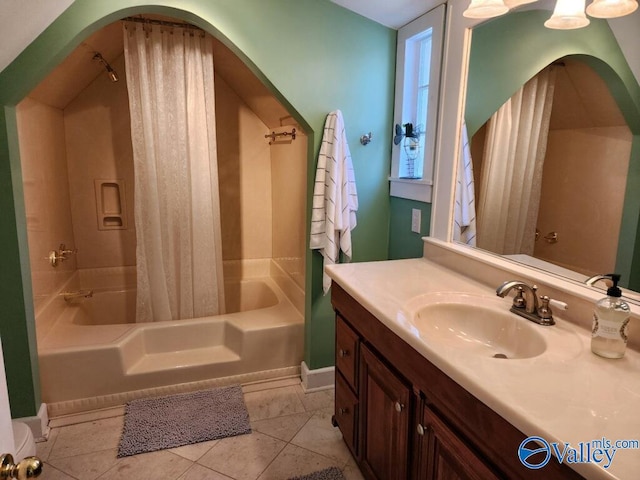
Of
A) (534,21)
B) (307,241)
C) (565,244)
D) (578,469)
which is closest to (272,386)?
(307,241)

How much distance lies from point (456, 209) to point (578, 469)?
131 centimetres

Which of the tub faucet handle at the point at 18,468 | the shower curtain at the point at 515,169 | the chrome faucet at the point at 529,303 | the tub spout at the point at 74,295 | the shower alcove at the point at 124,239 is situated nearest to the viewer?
the tub faucet handle at the point at 18,468

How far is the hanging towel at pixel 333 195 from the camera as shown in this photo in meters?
2.09

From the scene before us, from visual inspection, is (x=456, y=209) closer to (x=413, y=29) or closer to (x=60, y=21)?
(x=413, y=29)

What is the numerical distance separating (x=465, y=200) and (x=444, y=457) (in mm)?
1091

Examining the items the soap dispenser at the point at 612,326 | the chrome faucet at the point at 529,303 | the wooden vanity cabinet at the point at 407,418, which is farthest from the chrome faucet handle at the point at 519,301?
the wooden vanity cabinet at the point at 407,418

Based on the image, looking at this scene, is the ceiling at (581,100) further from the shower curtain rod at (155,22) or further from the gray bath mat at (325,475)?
the shower curtain rod at (155,22)

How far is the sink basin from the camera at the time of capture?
1237 mm

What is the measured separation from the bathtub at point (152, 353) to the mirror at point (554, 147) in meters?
1.36

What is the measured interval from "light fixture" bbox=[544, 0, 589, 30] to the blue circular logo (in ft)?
3.99

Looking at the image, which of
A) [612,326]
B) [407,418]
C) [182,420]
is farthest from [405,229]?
[182,420]

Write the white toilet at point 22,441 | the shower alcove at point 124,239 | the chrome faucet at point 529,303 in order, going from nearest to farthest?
the chrome faucet at point 529,303, the white toilet at point 22,441, the shower alcove at point 124,239

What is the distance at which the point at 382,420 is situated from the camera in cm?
141

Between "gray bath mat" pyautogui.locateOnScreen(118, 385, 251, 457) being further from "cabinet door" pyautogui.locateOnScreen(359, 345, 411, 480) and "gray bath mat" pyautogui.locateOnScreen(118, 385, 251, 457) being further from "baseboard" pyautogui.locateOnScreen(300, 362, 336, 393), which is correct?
"cabinet door" pyautogui.locateOnScreen(359, 345, 411, 480)
